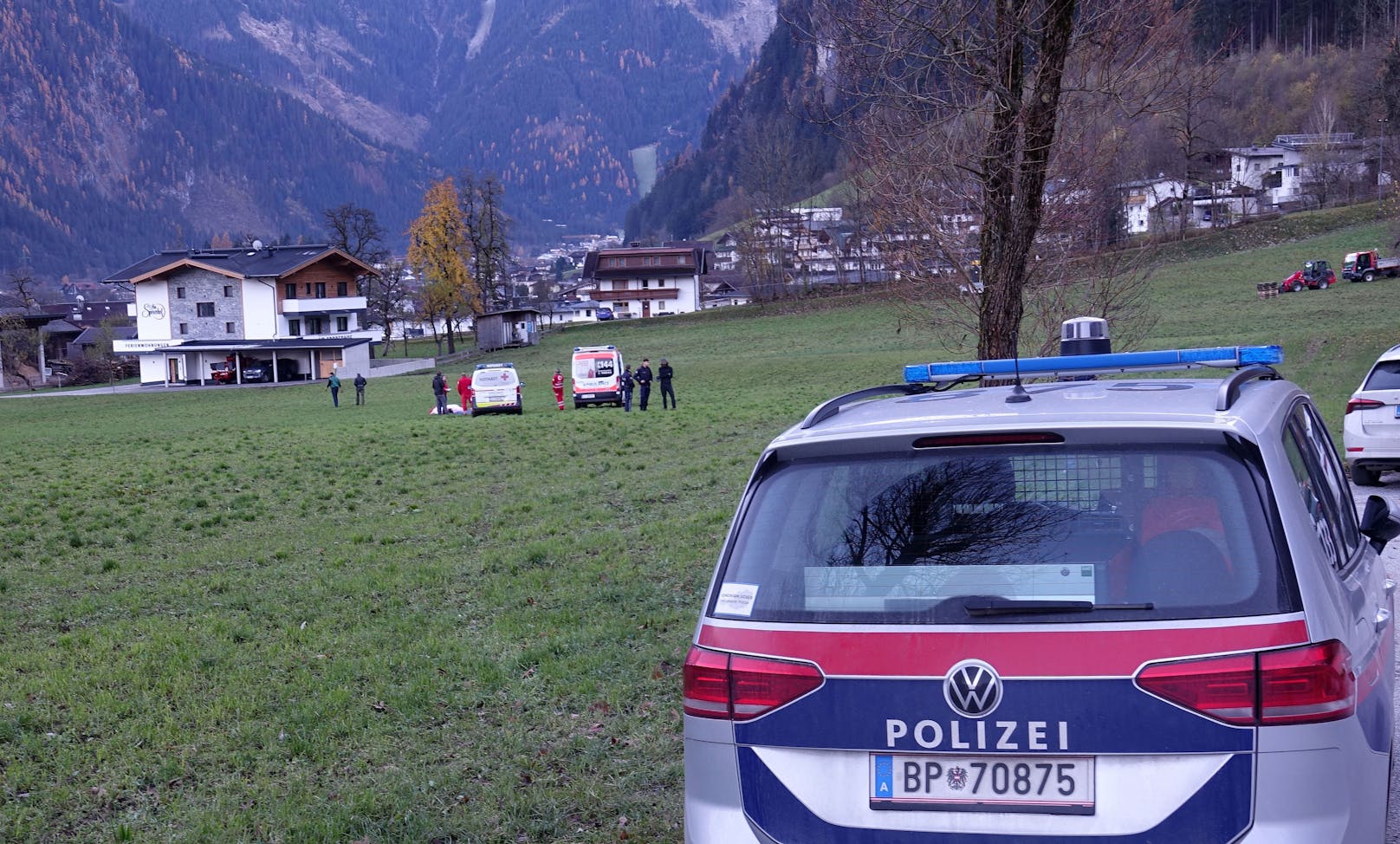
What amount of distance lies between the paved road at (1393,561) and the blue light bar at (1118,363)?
1.39 m

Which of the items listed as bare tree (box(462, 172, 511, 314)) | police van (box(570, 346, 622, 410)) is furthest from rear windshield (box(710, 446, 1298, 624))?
bare tree (box(462, 172, 511, 314))

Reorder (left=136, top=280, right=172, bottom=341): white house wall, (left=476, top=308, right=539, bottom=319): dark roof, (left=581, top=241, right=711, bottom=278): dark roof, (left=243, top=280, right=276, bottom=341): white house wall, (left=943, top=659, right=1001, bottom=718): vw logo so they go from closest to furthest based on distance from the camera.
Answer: (left=943, top=659, right=1001, bottom=718): vw logo, (left=243, top=280, right=276, bottom=341): white house wall, (left=136, top=280, right=172, bottom=341): white house wall, (left=476, top=308, right=539, bottom=319): dark roof, (left=581, top=241, right=711, bottom=278): dark roof

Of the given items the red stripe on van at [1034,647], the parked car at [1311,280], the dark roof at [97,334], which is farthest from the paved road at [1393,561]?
the dark roof at [97,334]

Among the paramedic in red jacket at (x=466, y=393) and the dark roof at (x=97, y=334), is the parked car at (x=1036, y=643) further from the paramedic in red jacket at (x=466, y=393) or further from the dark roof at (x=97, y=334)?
the dark roof at (x=97, y=334)

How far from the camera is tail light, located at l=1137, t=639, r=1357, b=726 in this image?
3.03 meters

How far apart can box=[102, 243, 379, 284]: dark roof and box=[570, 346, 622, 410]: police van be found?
4889 centimetres

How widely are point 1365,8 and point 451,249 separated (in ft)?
255

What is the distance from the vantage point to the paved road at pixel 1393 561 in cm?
510

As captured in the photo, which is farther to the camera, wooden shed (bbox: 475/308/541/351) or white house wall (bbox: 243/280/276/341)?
wooden shed (bbox: 475/308/541/351)

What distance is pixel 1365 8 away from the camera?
10569cm

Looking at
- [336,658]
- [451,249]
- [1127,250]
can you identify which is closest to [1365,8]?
[451,249]

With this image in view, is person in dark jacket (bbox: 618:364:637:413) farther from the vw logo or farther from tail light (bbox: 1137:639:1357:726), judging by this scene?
tail light (bbox: 1137:639:1357:726)

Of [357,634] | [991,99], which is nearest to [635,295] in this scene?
[991,99]

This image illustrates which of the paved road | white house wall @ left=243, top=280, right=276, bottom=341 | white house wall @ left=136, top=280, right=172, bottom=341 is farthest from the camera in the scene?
white house wall @ left=136, top=280, right=172, bottom=341
